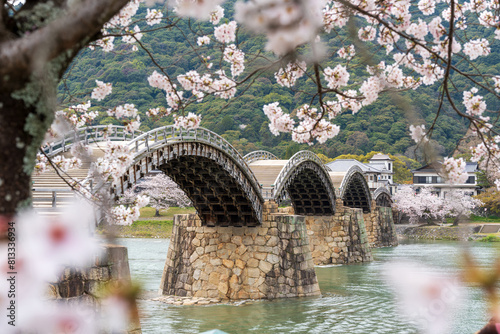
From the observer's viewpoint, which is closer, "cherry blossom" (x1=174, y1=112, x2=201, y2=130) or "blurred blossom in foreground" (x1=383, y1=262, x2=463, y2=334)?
"blurred blossom in foreground" (x1=383, y1=262, x2=463, y2=334)

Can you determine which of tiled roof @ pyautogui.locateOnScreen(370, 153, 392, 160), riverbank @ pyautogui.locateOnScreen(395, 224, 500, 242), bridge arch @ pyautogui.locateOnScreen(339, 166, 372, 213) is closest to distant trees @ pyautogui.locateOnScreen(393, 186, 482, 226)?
riverbank @ pyautogui.locateOnScreen(395, 224, 500, 242)

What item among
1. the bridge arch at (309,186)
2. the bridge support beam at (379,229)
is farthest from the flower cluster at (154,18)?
the bridge support beam at (379,229)

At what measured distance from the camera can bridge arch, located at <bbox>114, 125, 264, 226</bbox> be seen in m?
13.9

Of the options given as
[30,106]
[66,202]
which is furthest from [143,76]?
[30,106]

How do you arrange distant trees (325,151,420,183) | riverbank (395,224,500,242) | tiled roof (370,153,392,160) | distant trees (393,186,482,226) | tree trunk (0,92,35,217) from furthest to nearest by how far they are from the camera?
distant trees (325,151,420,183) → tiled roof (370,153,392,160) → distant trees (393,186,482,226) → riverbank (395,224,500,242) → tree trunk (0,92,35,217)

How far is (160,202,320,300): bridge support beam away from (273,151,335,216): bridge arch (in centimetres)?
407

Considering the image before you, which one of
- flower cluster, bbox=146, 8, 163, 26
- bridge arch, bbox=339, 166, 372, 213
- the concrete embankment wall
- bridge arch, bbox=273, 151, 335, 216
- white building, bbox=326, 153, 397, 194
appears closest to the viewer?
flower cluster, bbox=146, 8, 163, 26

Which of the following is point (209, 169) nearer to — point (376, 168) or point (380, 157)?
point (376, 168)

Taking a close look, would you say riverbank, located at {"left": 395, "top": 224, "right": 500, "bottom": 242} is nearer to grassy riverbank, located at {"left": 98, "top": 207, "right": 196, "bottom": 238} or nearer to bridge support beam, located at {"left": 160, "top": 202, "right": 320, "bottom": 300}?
grassy riverbank, located at {"left": 98, "top": 207, "right": 196, "bottom": 238}

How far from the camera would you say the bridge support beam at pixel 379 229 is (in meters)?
38.8

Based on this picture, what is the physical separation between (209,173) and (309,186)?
39.3ft

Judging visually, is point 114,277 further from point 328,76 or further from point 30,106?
point 30,106

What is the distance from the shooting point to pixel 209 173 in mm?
16672

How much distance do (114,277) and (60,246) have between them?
22.4 ft
